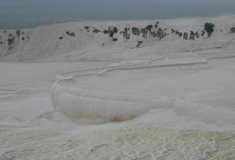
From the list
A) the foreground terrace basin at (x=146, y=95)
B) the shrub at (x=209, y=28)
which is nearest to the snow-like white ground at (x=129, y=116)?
the foreground terrace basin at (x=146, y=95)

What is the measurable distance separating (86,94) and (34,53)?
29.5 m

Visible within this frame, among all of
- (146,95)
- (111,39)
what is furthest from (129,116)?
(111,39)

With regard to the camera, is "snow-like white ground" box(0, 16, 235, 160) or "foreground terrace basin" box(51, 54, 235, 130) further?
"foreground terrace basin" box(51, 54, 235, 130)

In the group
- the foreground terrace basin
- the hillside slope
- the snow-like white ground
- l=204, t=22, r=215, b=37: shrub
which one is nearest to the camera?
the snow-like white ground

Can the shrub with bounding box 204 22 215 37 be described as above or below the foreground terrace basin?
above

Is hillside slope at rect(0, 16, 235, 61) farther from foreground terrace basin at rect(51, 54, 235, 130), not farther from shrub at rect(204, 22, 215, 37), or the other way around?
foreground terrace basin at rect(51, 54, 235, 130)

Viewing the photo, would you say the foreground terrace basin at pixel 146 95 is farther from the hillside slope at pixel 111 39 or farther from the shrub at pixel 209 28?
the shrub at pixel 209 28

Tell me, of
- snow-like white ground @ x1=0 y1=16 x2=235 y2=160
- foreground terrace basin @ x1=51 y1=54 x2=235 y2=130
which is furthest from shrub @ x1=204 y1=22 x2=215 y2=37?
foreground terrace basin @ x1=51 y1=54 x2=235 y2=130

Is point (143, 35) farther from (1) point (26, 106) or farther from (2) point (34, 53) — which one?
(1) point (26, 106)

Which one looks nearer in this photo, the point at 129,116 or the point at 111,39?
the point at 129,116

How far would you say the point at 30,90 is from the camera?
53.1ft

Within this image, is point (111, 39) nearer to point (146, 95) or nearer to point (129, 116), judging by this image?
point (146, 95)

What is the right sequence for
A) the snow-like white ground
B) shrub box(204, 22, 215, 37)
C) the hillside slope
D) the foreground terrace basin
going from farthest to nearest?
shrub box(204, 22, 215, 37)
the hillside slope
the foreground terrace basin
the snow-like white ground

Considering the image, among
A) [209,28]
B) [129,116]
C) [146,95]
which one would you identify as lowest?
[129,116]
